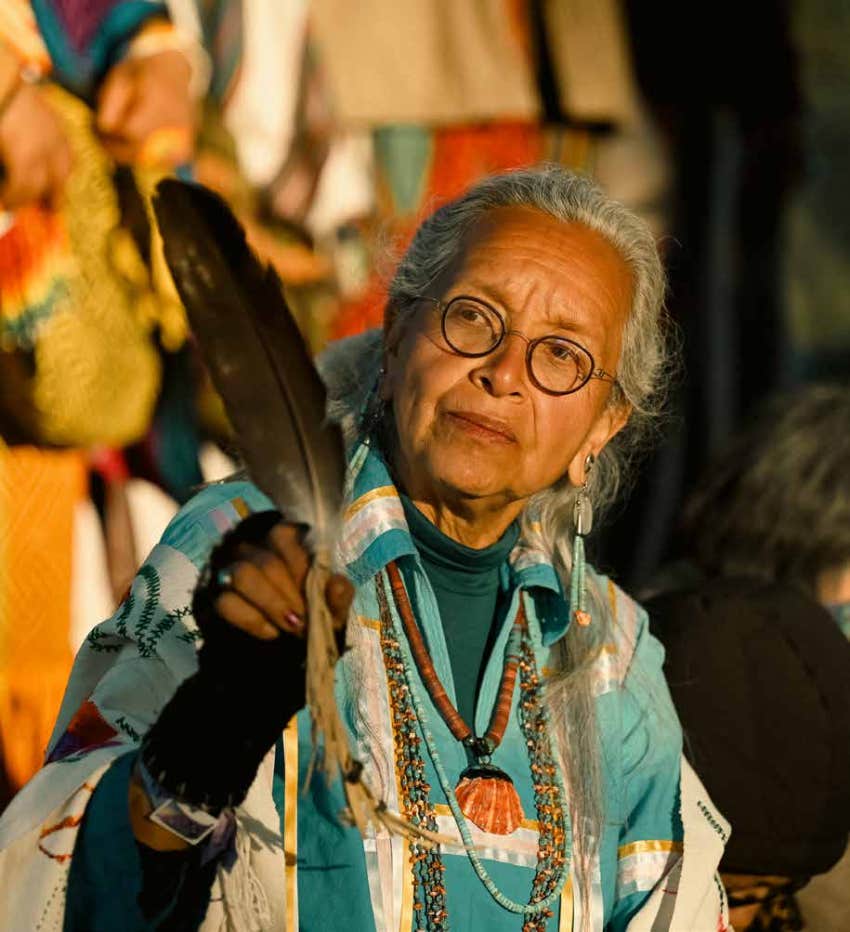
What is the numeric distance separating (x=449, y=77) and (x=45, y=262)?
5.26 ft

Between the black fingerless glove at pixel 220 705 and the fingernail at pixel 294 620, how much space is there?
0.01 m

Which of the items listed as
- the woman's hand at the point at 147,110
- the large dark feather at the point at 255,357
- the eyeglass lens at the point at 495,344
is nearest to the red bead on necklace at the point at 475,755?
the eyeglass lens at the point at 495,344

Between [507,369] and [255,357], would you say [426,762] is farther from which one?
[255,357]

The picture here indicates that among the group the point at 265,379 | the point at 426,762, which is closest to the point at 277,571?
Result: the point at 265,379

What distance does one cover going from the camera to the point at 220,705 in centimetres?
156

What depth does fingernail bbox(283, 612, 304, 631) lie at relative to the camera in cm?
156

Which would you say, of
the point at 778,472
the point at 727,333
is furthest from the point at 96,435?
the point at 727,333

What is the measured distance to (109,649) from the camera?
1900 mm

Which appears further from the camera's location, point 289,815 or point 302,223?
point 302,223

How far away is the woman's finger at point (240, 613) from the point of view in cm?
154

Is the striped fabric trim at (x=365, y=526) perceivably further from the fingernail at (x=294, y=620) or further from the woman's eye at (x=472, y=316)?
the fingernail at (x=294, y=620)

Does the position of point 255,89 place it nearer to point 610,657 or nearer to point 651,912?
point 610,657

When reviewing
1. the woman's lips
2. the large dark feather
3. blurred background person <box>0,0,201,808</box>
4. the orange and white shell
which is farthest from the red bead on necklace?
blurred background person <box>0,0,201,808</box>

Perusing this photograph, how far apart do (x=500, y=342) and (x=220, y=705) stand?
758mm
